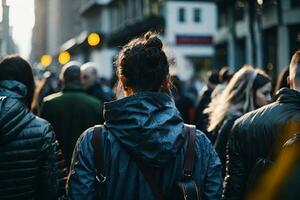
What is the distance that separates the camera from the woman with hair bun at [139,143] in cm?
331

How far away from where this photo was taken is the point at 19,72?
4.57m

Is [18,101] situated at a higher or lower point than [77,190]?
higher

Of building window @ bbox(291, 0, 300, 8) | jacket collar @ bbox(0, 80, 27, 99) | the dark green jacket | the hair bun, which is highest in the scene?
building window @ bbox(291, 0, 300, 8)

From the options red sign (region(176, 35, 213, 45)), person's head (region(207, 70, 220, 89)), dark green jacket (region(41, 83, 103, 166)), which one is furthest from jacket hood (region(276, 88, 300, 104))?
red sign (region(176, 35, 213, 45))

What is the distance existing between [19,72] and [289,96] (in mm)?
1858

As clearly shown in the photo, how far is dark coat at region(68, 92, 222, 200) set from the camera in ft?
10.9

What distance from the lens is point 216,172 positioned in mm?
3506

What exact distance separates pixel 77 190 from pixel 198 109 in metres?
5.79

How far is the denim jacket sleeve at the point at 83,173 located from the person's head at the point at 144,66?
0.35 metres

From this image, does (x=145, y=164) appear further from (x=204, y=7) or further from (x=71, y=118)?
(x=204, y=7)

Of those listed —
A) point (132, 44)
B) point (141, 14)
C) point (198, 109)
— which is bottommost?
point (198, 109)

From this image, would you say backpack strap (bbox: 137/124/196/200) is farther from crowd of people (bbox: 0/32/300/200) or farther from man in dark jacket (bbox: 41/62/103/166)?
man in dark jacket (bbox: 41/62/103/166)

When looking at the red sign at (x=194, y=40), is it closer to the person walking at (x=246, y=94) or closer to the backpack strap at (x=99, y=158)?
the person walking at (x=246, y=94)

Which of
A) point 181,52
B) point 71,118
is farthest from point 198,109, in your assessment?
point 181,52
